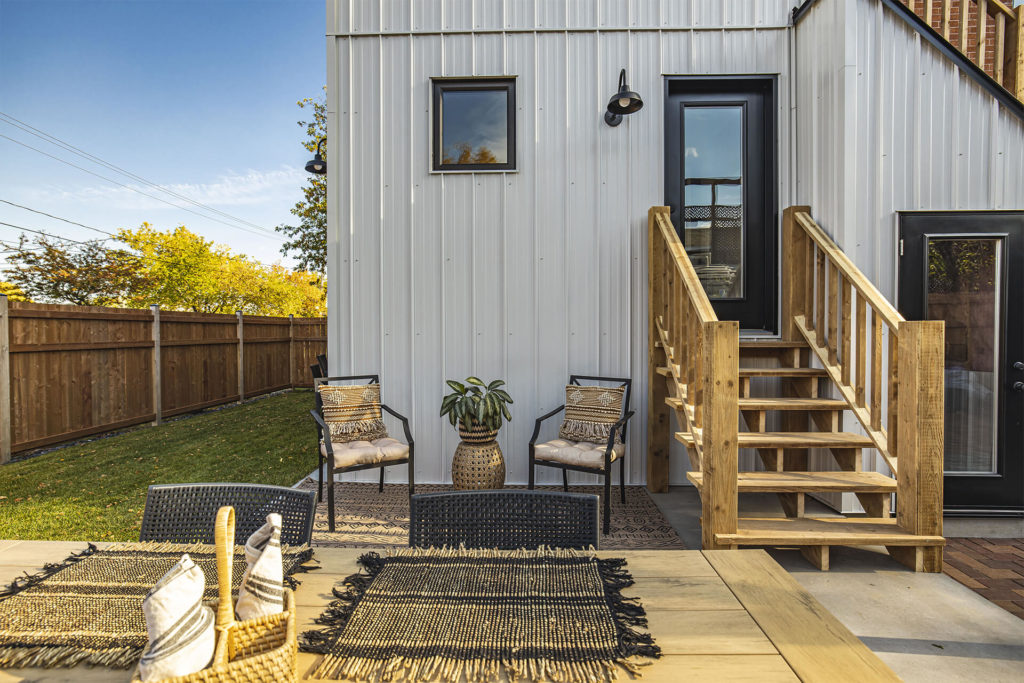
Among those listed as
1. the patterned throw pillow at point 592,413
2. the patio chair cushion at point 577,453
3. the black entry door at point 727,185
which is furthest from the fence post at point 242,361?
the black entry door at point 727,185

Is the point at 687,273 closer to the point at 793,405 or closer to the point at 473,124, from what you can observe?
the point at 793,405

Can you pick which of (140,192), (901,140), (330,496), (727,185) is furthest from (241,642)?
(140,192)

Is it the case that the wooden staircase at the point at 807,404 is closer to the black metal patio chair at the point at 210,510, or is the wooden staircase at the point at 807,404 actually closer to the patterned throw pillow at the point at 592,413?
the patterned throw pillow at the point at 592,413

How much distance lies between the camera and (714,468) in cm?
249

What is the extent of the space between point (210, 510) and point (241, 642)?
788mm

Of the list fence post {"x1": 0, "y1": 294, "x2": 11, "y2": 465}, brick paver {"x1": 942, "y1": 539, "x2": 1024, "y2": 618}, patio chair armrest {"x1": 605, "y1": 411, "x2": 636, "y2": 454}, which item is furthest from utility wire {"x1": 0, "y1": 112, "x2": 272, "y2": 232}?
brick paver {"x1": 942, "y1": 539, "x2": 1024, "y2": 618}

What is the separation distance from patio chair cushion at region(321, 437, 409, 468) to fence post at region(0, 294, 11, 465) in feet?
11.6

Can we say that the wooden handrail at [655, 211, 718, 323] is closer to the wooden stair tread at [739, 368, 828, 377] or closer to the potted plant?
the wooden stair tread at [739, 368, 828, 377]

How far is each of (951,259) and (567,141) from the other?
2.73 m

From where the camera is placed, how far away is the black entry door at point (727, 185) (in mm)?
4160

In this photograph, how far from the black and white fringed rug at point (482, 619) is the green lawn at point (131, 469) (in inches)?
109

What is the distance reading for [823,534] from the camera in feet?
8.37

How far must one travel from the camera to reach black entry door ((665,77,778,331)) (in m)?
4.16

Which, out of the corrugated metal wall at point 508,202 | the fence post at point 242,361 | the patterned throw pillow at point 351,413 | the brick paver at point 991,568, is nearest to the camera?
the brick paver at point 991,568
